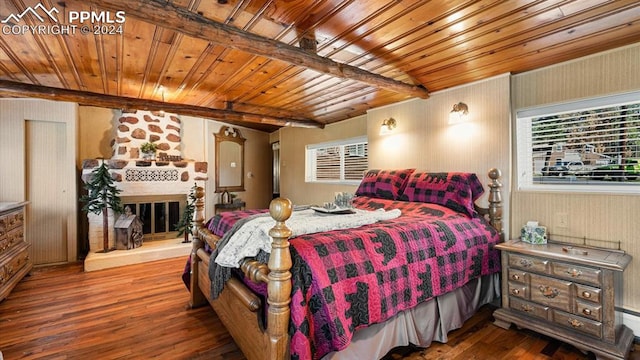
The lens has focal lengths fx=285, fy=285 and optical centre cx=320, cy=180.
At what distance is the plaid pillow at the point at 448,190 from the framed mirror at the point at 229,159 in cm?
413

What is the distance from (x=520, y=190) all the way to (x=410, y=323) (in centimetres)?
174

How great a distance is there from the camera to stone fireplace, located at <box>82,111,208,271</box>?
4152mm

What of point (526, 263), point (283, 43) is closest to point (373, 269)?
point (526, 263)

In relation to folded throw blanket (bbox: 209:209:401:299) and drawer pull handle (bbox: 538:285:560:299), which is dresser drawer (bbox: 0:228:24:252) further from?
drawer pull handle (bbox: 538:285:560:299)

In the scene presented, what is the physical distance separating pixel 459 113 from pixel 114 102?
3947 mm

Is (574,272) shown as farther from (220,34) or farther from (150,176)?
(150,176)

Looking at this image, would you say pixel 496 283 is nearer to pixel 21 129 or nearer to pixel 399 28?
pixel 399 28

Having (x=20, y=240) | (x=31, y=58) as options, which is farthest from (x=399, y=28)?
(x=20, y=240)

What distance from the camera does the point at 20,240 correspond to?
10.9 ft

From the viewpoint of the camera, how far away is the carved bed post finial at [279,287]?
1.37 m

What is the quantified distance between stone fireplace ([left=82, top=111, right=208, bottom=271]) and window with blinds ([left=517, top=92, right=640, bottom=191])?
4.66m

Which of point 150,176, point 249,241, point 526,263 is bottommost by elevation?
point 526,263

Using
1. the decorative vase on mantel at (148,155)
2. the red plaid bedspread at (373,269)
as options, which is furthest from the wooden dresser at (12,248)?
the red plaid bedspread at (373,269)

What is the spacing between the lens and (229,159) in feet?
20.2
